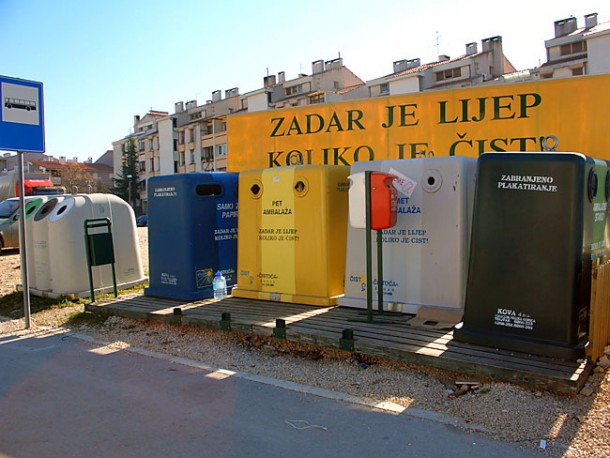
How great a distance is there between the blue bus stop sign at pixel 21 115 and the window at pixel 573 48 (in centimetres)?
4685

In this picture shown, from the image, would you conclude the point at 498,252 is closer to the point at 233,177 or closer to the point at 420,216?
the point at 420,216

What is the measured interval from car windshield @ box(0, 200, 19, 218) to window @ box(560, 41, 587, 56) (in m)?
43.6

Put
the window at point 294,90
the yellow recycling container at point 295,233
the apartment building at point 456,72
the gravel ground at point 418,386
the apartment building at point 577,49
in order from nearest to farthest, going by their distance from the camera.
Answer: the gravel ground at point 418,386 < the yellow recycling container at point 295,233 < the apartment building at point 577,49 < the apartment building at point 456,72 < the window at point 294,90

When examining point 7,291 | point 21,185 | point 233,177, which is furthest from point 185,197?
point 7,291

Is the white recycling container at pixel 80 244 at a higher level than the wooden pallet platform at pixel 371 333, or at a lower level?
higher

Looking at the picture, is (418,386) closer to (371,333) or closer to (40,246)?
(371,333)

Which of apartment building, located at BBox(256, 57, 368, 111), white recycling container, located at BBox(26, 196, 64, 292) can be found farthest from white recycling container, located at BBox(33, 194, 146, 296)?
apartment building, located at BBox(256, 57, 368, 111)

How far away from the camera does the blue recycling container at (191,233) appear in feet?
23.4

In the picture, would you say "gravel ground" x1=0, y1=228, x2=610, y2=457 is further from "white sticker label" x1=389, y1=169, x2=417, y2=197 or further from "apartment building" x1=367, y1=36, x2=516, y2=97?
"apartment building" x1=367, y1=36, x2=516, y2=97

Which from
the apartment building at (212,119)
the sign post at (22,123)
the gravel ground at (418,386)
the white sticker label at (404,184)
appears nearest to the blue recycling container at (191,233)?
the gravel ground at (418,386)

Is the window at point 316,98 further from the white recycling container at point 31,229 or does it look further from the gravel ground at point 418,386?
the gravel ground at point 418,386

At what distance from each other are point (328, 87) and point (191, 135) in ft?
61.7

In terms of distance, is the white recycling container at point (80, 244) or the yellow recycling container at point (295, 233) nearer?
the yellow recycling container at point (295, 233)

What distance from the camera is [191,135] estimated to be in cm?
6931
